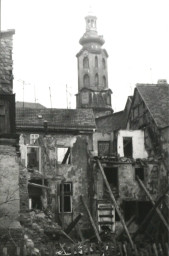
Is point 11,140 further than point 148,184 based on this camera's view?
No

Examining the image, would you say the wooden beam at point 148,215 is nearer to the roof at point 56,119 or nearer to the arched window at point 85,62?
the roof at point 56,119

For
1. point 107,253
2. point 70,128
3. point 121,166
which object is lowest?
point 107,253

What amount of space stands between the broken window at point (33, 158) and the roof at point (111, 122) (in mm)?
11325

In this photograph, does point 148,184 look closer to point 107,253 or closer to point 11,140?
point 107,253

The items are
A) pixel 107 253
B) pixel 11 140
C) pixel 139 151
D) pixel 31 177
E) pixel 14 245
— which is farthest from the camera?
pixel 139 151

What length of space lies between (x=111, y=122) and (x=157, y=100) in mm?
9688

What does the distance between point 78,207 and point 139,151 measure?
698cm

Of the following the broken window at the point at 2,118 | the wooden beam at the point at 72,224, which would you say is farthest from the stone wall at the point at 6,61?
the wooden beam at the point at 72,224

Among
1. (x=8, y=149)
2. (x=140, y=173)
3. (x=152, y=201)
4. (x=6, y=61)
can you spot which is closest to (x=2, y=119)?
(x=8, y=149)

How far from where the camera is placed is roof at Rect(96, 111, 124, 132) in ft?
148

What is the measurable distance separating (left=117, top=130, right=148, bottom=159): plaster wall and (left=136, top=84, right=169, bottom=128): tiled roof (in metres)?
1.91

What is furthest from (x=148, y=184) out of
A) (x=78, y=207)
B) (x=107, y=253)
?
(x=107, y=253)

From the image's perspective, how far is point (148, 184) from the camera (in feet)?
110

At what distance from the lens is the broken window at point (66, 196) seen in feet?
106
